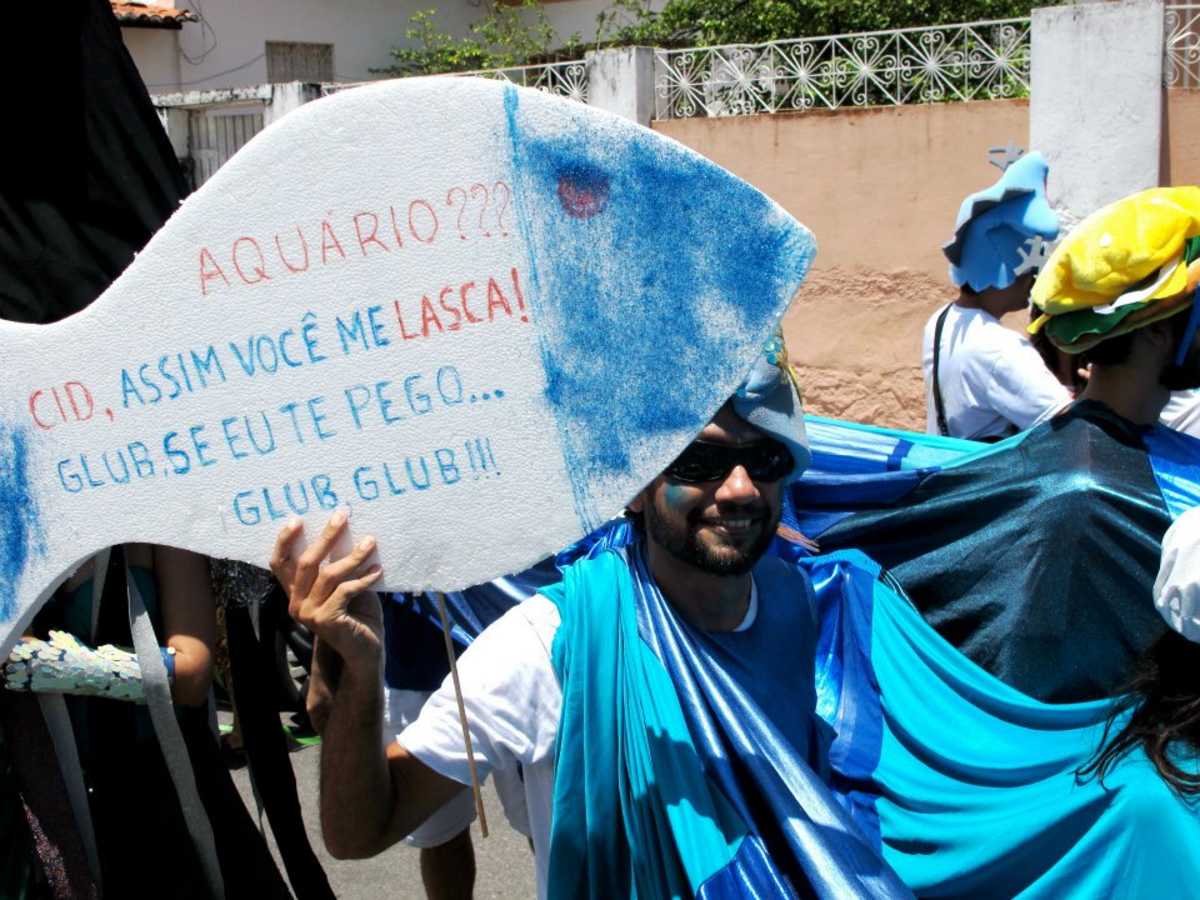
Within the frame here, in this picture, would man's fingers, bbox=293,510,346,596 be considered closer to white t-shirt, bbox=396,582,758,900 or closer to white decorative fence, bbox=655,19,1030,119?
white t-shirt, bbox=396,582,758,900

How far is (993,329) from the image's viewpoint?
14.8 feet

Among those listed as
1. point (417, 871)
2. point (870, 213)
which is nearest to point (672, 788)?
point (417, 871)

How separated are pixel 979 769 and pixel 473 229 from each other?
4.80ft

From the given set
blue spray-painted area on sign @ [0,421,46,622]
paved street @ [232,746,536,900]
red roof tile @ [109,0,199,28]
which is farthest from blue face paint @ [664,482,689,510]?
red roof tile @ [109,0,199,28]

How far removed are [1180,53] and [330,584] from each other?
781cm

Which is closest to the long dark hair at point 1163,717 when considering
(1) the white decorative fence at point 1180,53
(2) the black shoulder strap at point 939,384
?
(2) the black shoulder strap at point 939,384

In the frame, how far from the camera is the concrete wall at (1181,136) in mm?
8000

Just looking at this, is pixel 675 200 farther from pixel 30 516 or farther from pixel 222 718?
pixel 222 718

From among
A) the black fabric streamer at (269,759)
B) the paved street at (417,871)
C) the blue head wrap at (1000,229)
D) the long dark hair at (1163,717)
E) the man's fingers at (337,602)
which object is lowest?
the paved street at (417,871)

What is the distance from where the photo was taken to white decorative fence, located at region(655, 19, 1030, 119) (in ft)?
29.0

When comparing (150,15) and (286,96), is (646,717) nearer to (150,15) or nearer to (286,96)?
(286,96)

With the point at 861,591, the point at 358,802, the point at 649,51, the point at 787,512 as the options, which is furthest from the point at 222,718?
the point at 649,51

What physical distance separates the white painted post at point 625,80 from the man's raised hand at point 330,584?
28.2ft

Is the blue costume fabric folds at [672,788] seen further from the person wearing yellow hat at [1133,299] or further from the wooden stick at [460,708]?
the person wearing yellow hat at [1133,299]
